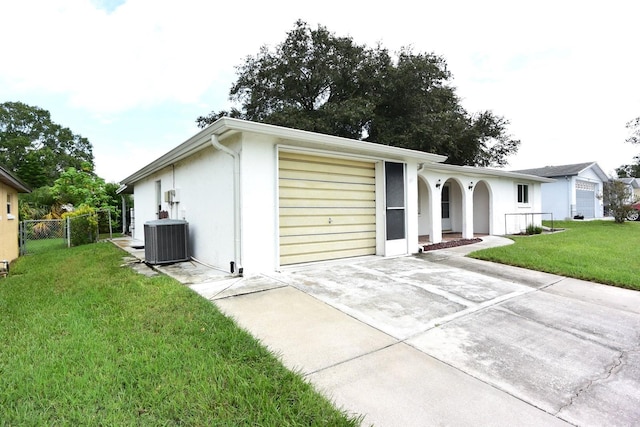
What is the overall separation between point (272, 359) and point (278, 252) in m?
3.13

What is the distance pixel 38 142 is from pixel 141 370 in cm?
4328

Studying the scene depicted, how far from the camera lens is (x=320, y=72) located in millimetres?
16266

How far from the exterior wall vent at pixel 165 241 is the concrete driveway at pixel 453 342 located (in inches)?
89.3

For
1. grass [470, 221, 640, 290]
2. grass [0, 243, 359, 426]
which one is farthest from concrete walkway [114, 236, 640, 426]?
grass [470, 221, 640, 290]

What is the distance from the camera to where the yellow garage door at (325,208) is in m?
6.06

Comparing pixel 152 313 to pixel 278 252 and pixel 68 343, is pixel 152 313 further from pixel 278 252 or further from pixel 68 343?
pixel 278 252

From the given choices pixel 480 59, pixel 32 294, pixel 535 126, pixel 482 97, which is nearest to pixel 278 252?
pixel 32 294

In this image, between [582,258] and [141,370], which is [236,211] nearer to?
[141,370]

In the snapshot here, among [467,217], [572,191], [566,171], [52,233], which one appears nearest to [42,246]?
[52,233]

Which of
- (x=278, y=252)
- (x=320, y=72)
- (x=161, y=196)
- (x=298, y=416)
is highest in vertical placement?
(x=320, y=72)

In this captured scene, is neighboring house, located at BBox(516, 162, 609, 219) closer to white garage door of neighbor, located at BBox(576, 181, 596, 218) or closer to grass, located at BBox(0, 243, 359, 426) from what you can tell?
white garage door of neighbor, located at BBox(576, 181, 596, 218)

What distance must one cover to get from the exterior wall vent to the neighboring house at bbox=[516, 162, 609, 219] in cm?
2414

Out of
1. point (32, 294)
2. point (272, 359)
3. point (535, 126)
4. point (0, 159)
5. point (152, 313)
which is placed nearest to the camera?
point (272, 359)

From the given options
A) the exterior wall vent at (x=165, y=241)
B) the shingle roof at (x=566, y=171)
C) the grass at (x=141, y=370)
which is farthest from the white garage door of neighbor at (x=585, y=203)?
the grass at (x=141, y=370)
